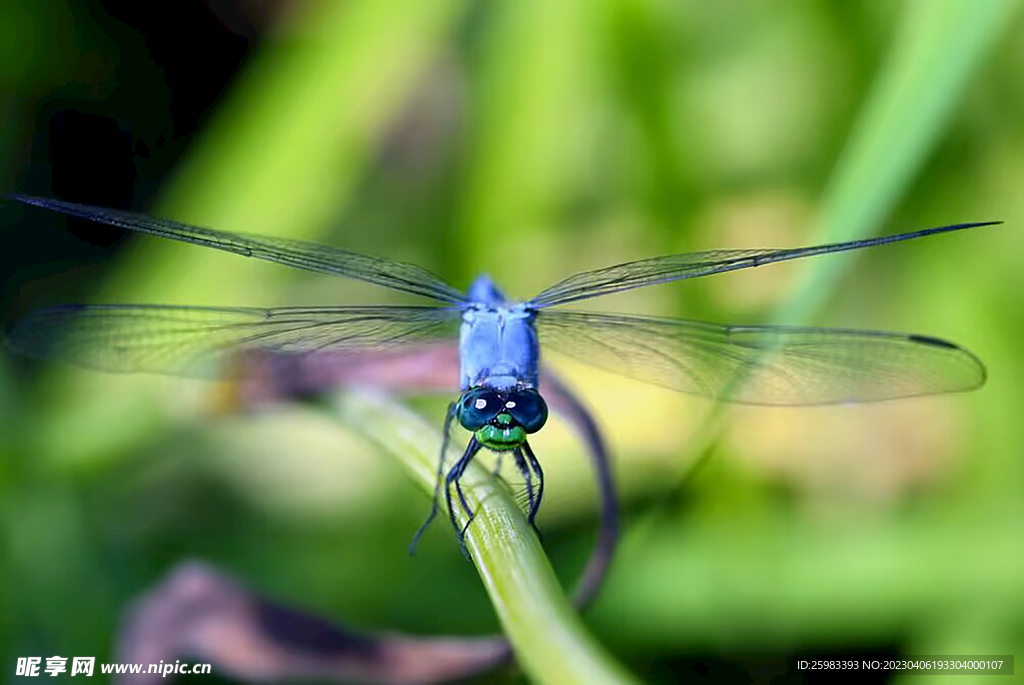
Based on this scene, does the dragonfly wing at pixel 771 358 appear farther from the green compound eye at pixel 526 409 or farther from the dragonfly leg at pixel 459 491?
the dragonfly leg at pixel 459 491

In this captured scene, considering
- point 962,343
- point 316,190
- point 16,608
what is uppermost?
point 316,190

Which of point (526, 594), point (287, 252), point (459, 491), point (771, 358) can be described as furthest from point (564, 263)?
point (526, 594)

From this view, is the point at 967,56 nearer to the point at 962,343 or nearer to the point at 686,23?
the point at 962,343

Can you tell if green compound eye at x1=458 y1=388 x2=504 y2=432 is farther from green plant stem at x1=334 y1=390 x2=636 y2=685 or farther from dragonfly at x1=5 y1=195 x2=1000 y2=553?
green plant stem at x1=334 y1=390 x2=636 y2=685

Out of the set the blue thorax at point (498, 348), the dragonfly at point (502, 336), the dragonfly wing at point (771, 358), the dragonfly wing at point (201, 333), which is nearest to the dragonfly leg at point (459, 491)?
the blue thorax at point (498, 348)

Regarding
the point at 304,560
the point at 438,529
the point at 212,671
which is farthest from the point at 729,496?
the point at 212,671
